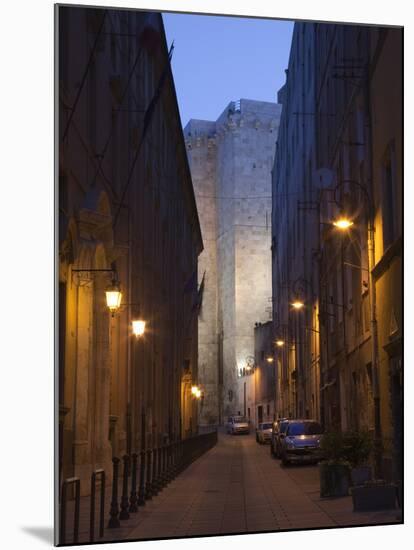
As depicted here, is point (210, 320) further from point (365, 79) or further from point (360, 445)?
point (365, 79)

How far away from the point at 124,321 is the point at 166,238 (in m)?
1.63

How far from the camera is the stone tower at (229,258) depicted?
1538 cm

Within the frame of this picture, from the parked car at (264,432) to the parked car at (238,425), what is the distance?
0.75 feet

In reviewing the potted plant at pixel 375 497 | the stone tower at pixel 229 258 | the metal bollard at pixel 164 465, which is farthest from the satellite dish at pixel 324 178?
the metal bollard at pixel 164 465

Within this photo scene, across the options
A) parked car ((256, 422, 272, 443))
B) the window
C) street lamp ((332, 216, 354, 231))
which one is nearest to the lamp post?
street lamp ((332, 216, 354, 231))

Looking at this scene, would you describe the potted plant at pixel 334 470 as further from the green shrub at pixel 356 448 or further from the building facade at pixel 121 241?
the building facade at pixel 121 241

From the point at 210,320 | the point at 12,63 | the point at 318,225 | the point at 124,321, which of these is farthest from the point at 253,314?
the point at 12,63

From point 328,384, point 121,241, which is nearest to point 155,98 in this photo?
point 121,241

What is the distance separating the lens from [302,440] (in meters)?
19.1

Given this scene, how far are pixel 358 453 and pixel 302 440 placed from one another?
160 inches

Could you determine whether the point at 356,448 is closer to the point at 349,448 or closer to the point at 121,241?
the point at 349,448

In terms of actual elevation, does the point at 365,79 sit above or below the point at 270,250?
above

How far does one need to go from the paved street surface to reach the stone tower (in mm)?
850

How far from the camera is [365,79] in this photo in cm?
1595
